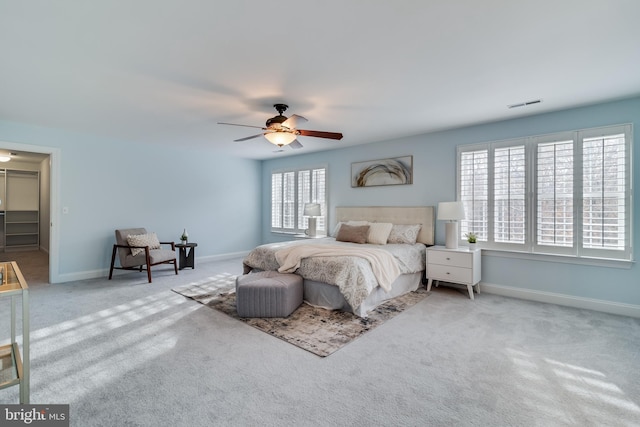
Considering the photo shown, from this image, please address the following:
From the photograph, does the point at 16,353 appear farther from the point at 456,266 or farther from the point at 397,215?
the point at 397,215

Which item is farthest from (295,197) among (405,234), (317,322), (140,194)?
(317,322)

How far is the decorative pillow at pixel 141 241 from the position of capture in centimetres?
518

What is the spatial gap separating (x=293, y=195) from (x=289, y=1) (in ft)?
18.3

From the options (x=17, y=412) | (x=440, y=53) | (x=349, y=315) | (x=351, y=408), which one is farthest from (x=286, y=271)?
(x=440, y=53)

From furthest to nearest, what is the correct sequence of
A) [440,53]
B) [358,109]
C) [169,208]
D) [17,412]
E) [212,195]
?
[212,195] → [169,208] → [358,109] → [440,53] → [17,412]

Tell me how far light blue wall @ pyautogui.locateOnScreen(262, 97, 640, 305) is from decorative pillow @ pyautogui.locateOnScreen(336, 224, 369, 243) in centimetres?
89

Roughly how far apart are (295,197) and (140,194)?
3297mm

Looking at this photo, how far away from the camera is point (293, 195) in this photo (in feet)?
24.2

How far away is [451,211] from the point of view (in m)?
4.38

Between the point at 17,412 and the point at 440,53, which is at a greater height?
the point at 440,53

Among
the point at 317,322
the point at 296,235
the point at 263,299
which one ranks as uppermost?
the point at 296,235

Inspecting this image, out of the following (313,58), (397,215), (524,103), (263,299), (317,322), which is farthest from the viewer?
(397,215)

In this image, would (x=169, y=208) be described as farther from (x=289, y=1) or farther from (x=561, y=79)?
(x=561, y=79)

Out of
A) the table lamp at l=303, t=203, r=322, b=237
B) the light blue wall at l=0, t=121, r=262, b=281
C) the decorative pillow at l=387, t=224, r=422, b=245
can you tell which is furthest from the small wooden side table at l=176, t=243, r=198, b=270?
the decorative pillow at l=387, t=224, r=422, b=245
